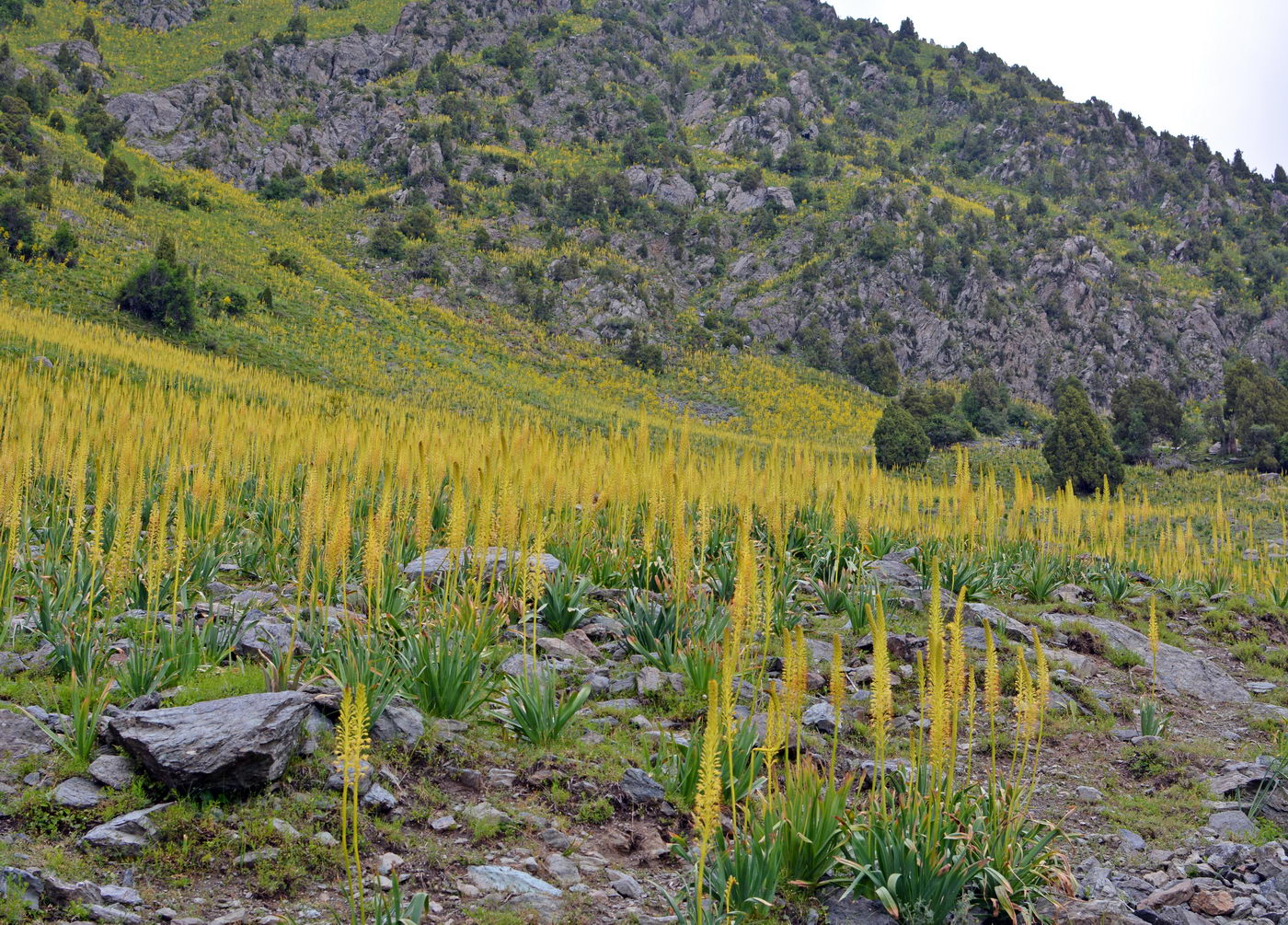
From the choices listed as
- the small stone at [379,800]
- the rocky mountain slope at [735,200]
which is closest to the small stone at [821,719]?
the small stone at [379,800]

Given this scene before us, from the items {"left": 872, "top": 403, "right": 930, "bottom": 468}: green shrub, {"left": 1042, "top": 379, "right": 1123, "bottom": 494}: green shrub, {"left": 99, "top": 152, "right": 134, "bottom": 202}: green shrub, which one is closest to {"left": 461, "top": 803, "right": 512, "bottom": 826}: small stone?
{"left": 872, "top": 403, "right": 930, "bottom": 468}: green shrub

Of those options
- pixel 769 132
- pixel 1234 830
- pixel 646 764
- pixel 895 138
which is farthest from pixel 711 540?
pixel 895 138

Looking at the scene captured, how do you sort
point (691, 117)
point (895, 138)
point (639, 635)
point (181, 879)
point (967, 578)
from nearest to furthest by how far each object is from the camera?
1. point (181, 879)
2. point (639, 635)
3. point (967, 578)
4. point (691, 117)
5. point (895, 138)

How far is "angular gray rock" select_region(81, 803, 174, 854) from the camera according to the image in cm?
334

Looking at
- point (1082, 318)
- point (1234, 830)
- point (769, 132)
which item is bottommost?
point (1234, 830)

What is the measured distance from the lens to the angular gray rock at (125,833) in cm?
334

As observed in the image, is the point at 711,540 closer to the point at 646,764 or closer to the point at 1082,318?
the point at 646,764

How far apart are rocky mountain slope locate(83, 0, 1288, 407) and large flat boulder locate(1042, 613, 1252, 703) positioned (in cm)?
4529

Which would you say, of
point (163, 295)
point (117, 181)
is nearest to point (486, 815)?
point (163, 295)

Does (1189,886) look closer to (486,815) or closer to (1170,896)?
(1170,896)

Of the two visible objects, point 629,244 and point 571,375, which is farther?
point 629,244

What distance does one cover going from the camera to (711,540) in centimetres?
1004

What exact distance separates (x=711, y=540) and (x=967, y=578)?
3232 mm

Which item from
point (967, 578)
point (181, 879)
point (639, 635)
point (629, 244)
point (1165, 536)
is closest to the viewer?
point (181, 879)
